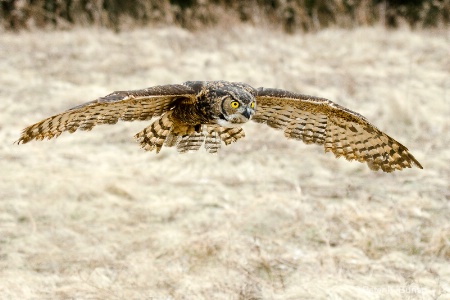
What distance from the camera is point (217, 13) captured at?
36.2 ft

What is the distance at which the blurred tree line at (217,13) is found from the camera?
439 inches

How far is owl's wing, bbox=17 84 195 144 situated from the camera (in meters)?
3.14

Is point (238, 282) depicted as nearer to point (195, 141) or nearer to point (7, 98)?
point (195, 141)

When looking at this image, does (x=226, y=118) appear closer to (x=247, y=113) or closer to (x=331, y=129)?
(x=247, y=113)

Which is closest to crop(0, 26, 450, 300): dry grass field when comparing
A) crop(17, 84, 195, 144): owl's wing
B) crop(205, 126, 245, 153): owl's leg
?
crop(205, 126, 245, 153): owl's leg

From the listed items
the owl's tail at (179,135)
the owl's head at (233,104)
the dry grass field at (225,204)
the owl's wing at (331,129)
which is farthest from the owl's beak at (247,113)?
the dry grass field at (225,204)

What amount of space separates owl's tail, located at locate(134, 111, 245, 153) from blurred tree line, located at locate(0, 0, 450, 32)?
21.5 ft

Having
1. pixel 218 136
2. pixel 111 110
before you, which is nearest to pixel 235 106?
pixel 111 110

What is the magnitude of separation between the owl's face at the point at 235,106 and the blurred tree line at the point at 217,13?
7259mm

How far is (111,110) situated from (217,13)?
766 centimetres

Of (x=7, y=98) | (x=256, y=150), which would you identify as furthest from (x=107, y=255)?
(x=7, y=98)

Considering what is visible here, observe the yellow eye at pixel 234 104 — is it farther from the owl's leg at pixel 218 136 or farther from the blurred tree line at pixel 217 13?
the blurred tree line at pixel 217 13

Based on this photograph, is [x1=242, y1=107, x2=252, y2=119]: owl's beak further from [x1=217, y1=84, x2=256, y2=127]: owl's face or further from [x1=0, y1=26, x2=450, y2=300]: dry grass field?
[x1=0, y1=26, x2=450, y2=300]: dry grass field

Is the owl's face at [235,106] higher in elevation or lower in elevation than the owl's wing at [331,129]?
higher
